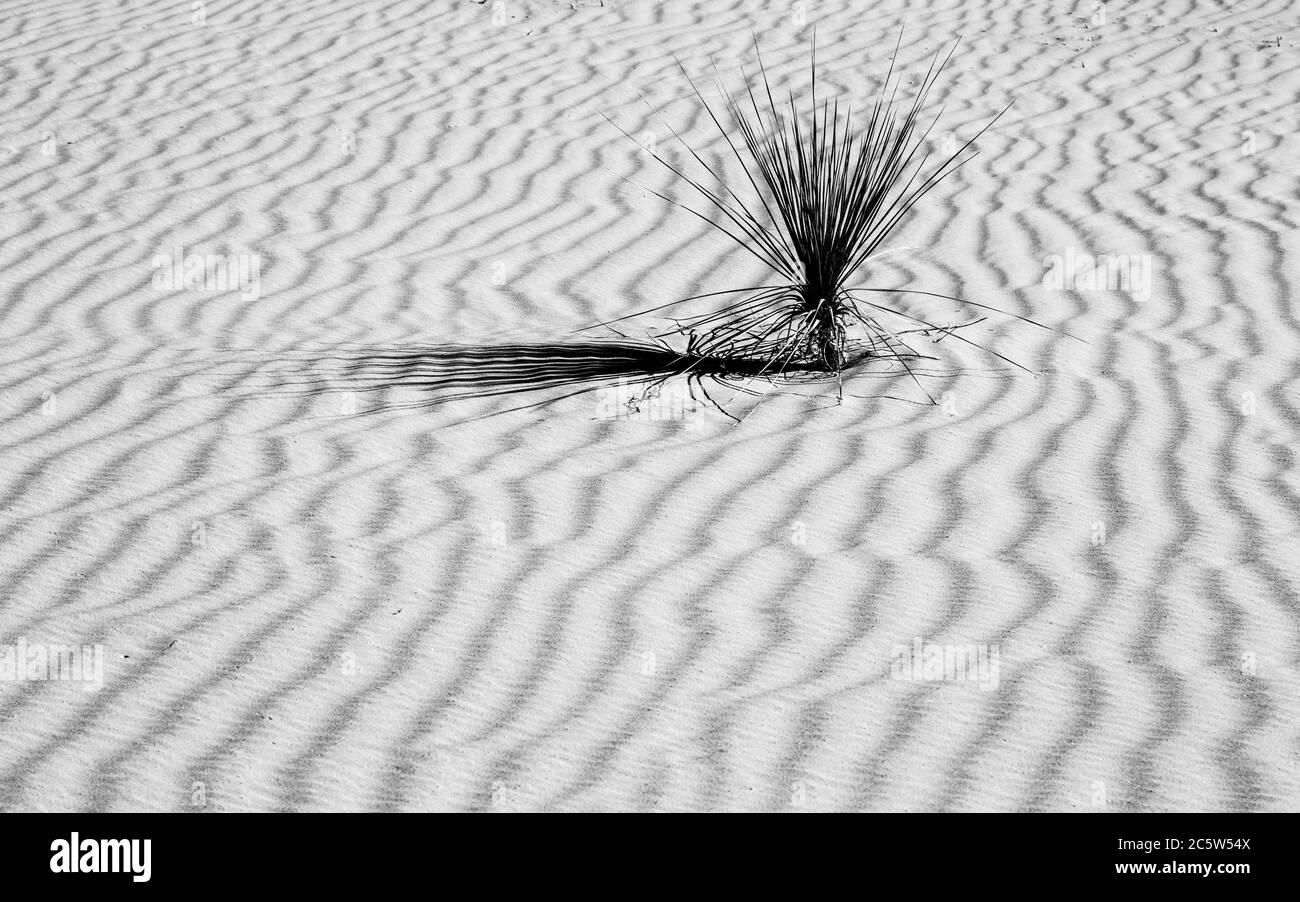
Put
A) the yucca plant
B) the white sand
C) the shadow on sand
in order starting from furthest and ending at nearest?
the yucca plant → the shadow on sand → the white sand

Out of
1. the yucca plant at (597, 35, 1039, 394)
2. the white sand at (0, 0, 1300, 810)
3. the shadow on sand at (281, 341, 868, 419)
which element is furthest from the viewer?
the yucca plant at (597, 35, 1039, 394)

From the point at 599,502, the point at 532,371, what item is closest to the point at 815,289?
the point at 532,371

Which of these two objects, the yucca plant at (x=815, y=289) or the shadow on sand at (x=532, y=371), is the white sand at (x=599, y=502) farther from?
the yucca plant at (x=815, y=289)

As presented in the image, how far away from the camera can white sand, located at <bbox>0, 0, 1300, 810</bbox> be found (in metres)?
2.51

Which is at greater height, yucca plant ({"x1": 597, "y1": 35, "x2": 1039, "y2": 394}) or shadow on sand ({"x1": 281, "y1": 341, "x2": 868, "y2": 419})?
yucca plant ({"x1": 597, "y1": 35, "x2": 1039, "y2": 394})

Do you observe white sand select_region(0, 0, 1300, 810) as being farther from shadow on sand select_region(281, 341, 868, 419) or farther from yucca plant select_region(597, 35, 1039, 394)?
yucca plant select_region(597, 35, 1039, 394)

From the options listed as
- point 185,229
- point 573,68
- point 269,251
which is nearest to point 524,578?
point 269,251

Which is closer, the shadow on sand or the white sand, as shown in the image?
the white sand

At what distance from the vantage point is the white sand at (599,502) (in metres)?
2.51

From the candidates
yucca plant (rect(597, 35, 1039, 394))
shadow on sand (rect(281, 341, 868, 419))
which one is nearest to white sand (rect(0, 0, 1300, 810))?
shadow on sand (rect(281, 341, 868, 419))

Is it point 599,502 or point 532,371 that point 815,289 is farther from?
point 599,502

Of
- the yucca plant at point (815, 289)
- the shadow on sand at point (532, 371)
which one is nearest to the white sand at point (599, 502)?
the shadow on sand at point (532, 371)

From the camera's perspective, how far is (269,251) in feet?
18.0

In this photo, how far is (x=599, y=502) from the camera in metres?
3.51
